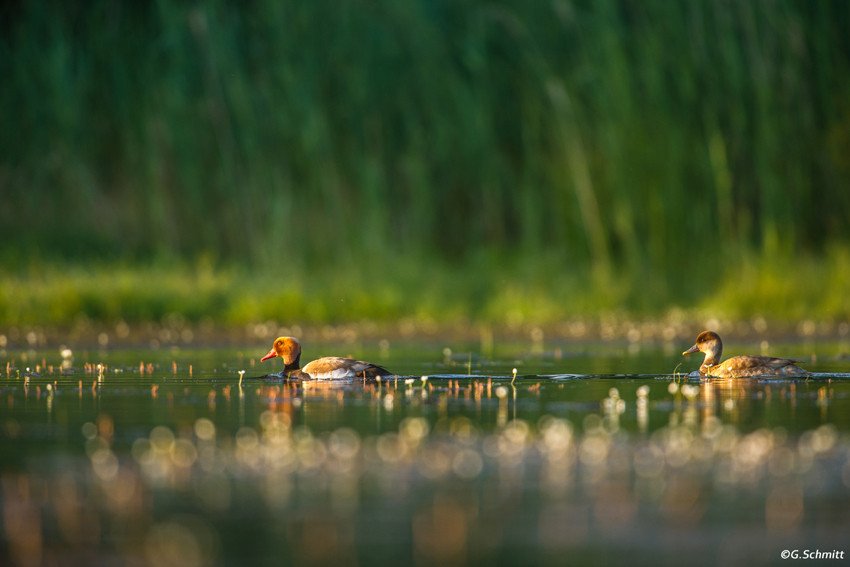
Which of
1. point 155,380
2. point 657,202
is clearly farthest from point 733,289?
point 155,380

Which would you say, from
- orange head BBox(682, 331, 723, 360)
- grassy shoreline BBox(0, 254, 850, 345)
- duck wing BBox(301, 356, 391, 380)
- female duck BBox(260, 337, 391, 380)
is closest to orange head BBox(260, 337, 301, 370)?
female duck BBox(260, 337, 391, 380)

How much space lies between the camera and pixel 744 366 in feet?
46.9

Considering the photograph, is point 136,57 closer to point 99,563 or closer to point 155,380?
point 155,380

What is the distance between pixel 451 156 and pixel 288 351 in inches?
398

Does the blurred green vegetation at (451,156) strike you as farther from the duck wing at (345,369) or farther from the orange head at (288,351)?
the duck wing at (345,369)

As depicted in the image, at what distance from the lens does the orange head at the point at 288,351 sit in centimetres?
1502

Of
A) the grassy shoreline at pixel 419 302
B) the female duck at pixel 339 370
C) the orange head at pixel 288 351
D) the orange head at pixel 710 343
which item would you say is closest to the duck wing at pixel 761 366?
the orange head at pixel 710 343

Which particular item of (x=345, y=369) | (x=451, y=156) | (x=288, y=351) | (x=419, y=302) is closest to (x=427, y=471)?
(x=345, y=369)

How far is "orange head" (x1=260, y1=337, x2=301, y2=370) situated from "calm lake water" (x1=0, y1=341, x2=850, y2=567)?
3.20ft

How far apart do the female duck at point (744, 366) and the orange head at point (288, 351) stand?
13.7ft

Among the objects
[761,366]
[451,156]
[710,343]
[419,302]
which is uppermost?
[451,156]

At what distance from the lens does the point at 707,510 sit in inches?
293

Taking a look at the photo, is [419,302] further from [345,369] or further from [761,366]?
[761,366]

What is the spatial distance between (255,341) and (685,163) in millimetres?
7613
